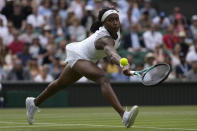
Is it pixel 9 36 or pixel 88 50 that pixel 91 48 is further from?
pixel 9 36

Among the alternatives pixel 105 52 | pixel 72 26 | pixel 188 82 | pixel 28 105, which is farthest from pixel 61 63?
pixel 105 52

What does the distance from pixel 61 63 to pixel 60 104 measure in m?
1.26

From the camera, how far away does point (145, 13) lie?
2286 cm

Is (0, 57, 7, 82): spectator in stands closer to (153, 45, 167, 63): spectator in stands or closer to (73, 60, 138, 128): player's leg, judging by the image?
(153, 45, 167, 63): spectator in stands

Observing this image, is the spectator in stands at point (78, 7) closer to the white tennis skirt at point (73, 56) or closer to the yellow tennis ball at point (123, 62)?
the white tennis skirt at point (73, 56)

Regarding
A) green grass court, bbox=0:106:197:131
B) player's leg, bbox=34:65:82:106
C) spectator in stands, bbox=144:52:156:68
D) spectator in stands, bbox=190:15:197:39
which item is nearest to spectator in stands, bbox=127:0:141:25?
spectator in stands, bbox=190:15:197:39

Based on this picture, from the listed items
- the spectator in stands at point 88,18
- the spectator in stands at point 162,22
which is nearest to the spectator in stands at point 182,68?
the spectator in stands at point 162,22

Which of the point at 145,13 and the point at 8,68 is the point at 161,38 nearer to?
the point at 145,13

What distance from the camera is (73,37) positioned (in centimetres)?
1983

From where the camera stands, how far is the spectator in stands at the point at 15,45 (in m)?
19.2

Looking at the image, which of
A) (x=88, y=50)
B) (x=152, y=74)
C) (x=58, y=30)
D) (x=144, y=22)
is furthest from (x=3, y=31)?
(x=152, y=74)

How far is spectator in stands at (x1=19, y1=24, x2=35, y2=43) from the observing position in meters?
19.5

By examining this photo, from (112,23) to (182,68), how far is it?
A: 38.1ft

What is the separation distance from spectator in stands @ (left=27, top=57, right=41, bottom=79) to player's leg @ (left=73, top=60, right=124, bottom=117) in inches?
363
